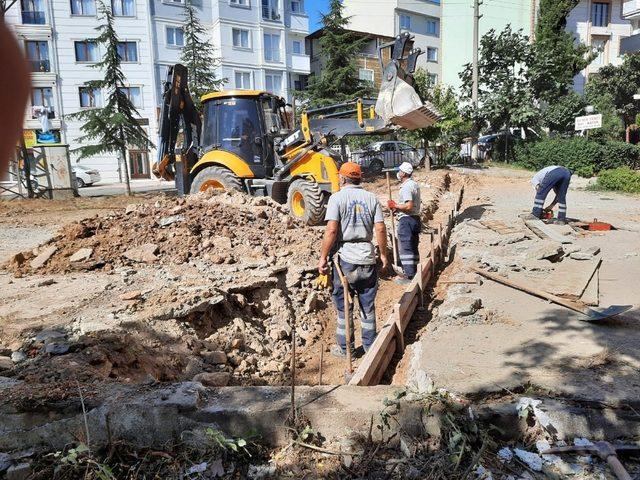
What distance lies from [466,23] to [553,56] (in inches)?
709

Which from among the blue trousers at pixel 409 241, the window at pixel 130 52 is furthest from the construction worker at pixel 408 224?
the window at pixel 130 52

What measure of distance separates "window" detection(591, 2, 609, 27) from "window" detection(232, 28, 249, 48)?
88.5 ft

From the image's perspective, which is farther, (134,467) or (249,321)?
(249,321)

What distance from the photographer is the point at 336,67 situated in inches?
1113

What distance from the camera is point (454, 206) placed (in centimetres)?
1445

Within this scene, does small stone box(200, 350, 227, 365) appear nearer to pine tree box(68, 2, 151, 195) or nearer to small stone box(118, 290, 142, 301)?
small stone box(118, 290, 142, 301)

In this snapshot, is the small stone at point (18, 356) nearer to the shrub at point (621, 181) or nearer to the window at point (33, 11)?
the shrub at point (621, 181)

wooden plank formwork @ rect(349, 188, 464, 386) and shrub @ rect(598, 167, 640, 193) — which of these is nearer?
wooden plank formwork @ rect(349, 188, 464, 386)

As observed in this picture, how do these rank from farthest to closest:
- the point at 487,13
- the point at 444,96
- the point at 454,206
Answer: the point at 487,13 < the point at 444,96 < the point at 454,206

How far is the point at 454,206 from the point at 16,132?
14.2 meters

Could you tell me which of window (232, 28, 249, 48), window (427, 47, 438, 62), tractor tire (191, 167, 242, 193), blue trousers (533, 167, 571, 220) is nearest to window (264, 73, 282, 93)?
window (232, 28, 249, 48)

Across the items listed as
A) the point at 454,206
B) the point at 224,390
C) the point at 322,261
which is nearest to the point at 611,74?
the point at 454,206

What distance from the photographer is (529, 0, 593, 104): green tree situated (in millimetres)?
25453

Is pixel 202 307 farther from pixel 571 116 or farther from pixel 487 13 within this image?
pixel 487 13
